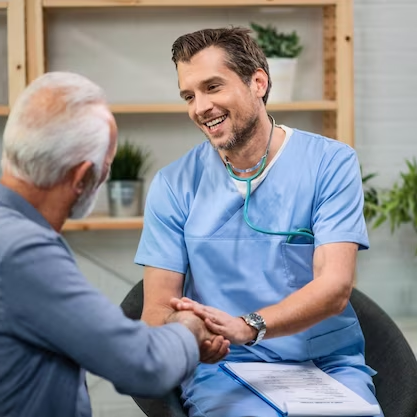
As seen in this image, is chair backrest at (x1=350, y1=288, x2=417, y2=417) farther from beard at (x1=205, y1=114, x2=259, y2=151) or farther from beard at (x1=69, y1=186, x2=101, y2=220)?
beard at (x1=69, y1=186, x2=101, y2=220)

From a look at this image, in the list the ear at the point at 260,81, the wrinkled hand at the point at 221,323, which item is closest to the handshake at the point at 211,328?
the wrinkled hand at the point at 221,323

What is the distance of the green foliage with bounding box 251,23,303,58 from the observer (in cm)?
306

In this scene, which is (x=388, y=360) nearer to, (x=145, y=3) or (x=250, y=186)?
(x=250, y=186)

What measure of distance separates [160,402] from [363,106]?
1700 mm

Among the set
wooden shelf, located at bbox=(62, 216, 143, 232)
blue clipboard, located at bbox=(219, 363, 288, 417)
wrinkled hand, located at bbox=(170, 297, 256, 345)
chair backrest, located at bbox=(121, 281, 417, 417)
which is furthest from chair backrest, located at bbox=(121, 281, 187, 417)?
wooden shelf, located at bbox=(62, 216, 143, 232)

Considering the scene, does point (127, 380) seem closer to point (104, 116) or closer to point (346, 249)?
point (104, 116)

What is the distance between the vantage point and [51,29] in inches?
126

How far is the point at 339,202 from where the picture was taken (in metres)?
2.05

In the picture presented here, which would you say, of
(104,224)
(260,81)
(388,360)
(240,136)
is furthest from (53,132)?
(104,224)

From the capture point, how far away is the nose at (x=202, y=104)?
2090mm

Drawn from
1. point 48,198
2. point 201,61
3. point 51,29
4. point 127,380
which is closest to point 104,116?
point 48,198

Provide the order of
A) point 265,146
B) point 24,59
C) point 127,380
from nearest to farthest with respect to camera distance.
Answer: point 127,380, point 265,146, point 24,59

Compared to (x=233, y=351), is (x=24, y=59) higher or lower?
higher

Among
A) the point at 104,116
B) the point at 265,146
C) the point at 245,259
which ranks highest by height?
the point at 104,116
